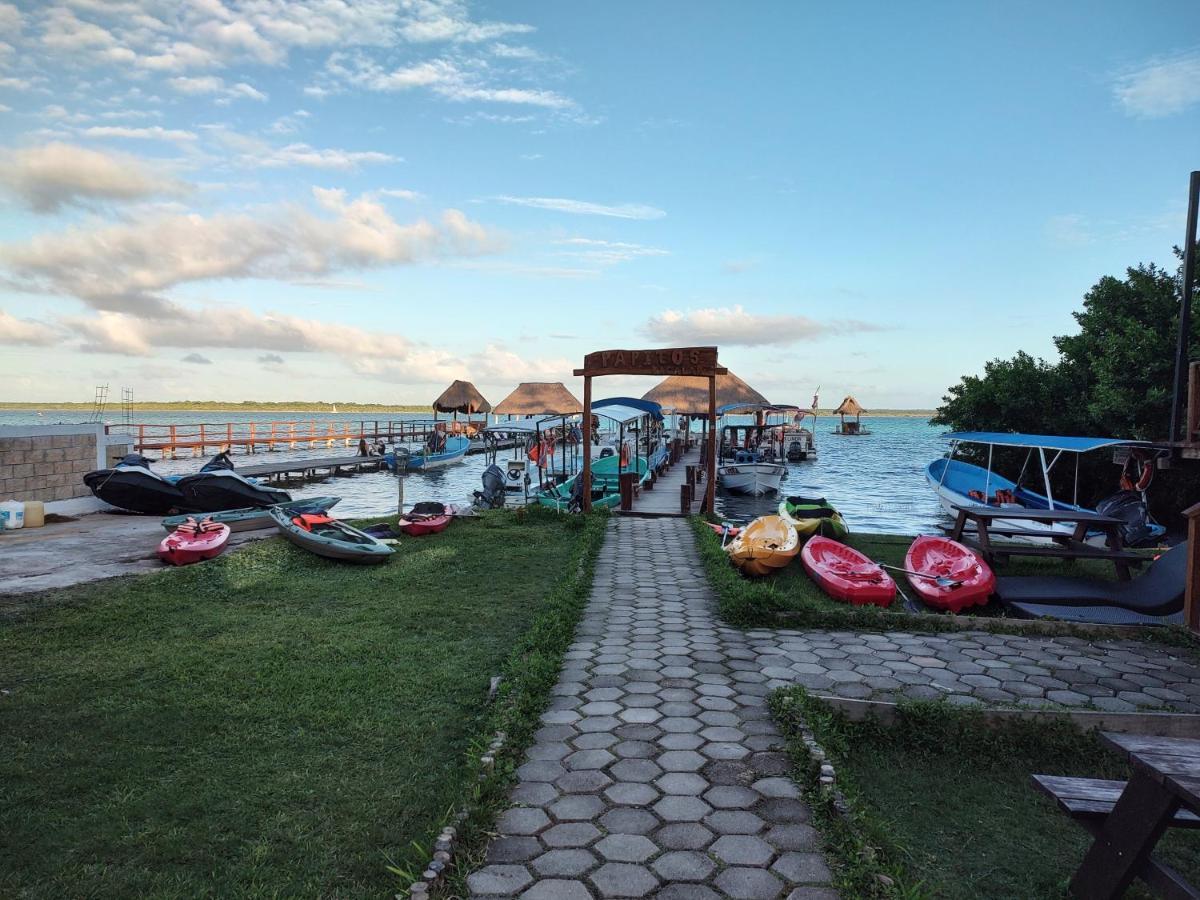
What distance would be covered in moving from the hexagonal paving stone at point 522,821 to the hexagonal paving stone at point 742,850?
2.56ft

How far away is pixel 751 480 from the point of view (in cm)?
2339

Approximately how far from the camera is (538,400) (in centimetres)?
2820

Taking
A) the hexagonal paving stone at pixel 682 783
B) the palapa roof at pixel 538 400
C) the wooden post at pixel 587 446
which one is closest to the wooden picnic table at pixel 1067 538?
the wooden post at pixel 587 446

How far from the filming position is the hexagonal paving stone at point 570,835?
3123mm

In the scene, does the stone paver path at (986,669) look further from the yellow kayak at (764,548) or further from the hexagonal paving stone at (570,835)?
the hexagonal paving stone at (570,835)

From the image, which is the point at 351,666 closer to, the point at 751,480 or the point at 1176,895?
the point at 1176,895

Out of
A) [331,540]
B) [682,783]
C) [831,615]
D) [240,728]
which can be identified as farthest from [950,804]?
[331,540]

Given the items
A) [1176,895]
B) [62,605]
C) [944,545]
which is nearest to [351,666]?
[62,605]

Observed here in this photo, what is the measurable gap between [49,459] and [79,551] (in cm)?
668

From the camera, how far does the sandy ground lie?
28.5 ft

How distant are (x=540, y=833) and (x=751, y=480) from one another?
2087 centimetres

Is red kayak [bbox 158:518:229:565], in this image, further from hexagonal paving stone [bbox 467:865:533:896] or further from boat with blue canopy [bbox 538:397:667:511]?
hexagonal paving stone [bbox 467:865:533:896]

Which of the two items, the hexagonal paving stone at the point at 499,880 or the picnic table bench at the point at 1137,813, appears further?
the hexagonal paving stone at the point at 499,880

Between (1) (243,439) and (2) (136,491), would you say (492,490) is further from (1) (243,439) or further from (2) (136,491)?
(1) (243,439)
